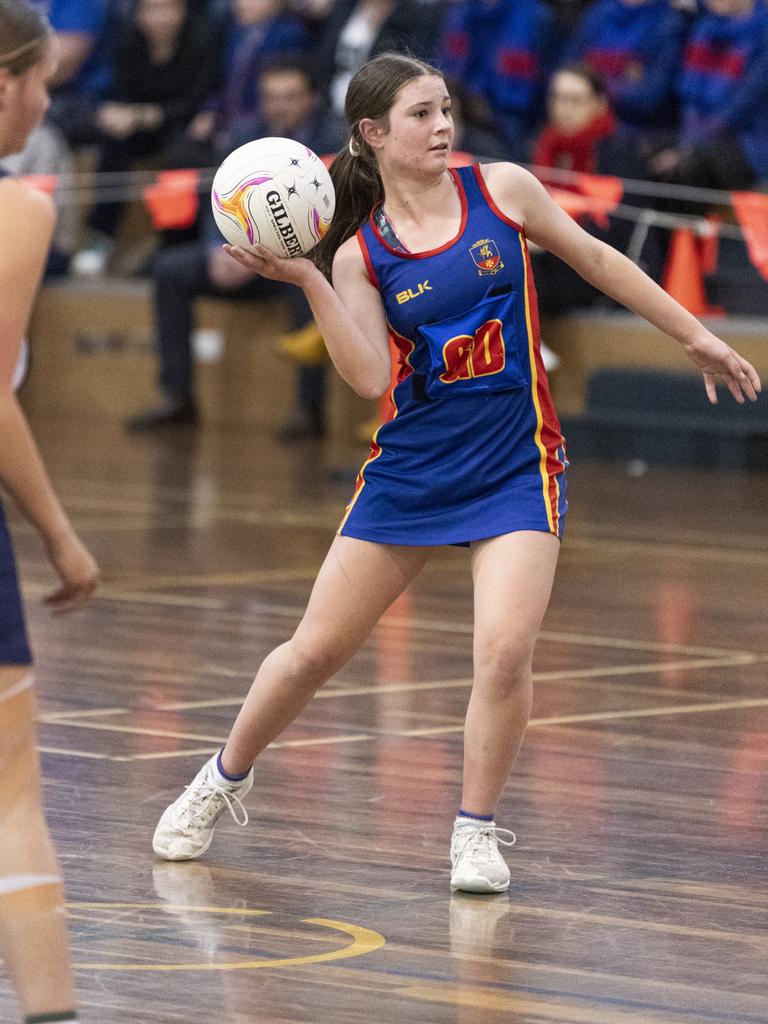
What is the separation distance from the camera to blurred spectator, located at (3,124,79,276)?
54.1 ft

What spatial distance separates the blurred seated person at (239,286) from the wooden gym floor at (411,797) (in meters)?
4.33

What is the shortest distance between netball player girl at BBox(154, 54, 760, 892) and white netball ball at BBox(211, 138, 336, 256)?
0.14m

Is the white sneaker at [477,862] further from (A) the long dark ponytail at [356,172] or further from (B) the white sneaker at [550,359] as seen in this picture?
(B) the white sneaker at [550,359]

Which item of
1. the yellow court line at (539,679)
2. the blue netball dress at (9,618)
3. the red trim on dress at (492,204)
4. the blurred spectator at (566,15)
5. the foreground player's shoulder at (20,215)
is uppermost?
the blurred spectator at (566,15)

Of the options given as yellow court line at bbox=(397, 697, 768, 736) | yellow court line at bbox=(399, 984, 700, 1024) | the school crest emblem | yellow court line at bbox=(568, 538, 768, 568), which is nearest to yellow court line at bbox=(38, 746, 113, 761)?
yellow court line at bbox=(397, 697, 768, 736)

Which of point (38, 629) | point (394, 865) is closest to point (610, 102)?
point (38, 629)

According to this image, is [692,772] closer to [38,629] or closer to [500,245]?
[500,245]

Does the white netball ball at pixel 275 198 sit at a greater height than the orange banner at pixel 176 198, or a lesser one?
greater

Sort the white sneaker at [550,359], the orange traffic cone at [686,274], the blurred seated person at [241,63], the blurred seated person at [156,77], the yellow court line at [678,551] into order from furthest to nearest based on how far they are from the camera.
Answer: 1. the blurred seated person at [156,77]
2. the blurred seated person at [241,63]
3. the white sneaker at [550,359]
4. the orange traffic cone at [686,274]
5. the yellow court line at [678,551]

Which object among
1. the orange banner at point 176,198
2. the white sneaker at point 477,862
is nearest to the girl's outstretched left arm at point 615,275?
the white sneaker at point 477,862

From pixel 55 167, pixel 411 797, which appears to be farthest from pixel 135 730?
pixel 55 167

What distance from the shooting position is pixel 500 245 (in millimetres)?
4992

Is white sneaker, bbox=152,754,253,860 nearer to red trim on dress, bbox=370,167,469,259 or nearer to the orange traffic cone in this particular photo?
red trim on dress, bbox=370,167,469,259

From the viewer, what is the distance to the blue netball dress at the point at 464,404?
492 centimetres
